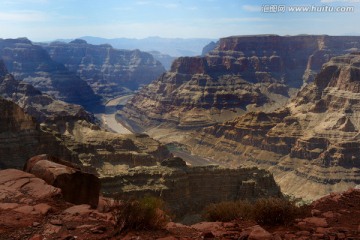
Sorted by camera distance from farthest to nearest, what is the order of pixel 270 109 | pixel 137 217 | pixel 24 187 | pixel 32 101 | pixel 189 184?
pixel 270 109 < pixel 32 101 < pixel 189 184 < pixel 24 187 < pixel 137 217

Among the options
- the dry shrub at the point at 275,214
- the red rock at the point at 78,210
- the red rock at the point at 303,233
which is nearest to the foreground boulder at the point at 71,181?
the red rock at the point at 78,210

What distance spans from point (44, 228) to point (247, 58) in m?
167

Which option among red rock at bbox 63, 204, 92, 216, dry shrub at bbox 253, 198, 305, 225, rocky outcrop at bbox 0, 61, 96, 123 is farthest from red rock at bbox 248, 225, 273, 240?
rocky outcrop at bbox 0, 61, 96, 123

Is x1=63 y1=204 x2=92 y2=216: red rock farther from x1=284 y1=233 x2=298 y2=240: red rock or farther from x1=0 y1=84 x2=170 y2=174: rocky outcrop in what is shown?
x1=0 y1=84 x2=170 y2=174: rocky outcrop

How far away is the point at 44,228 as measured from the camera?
1102 cm

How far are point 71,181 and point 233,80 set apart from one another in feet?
469

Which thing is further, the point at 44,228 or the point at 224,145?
the point at 224,145

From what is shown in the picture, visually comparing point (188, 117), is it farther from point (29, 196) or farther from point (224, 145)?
point (29, 196)

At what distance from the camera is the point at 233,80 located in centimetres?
15488

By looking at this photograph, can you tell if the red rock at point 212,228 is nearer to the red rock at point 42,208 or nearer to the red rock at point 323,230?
the red rock at point 323,230

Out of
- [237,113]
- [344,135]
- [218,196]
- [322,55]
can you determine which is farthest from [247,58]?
[218,196]

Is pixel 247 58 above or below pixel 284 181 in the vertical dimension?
above

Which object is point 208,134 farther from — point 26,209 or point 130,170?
point 26,209

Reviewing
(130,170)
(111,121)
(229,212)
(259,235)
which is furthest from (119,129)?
(259,235)
